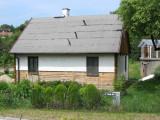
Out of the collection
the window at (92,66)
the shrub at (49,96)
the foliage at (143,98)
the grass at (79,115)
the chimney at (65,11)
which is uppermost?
the chimney at (65,11)

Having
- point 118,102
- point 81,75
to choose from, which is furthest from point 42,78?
point 118,102

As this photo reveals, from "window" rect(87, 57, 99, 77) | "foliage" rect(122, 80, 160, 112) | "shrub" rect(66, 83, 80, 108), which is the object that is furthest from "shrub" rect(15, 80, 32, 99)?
"window" rect(87, 57, 99, 77)

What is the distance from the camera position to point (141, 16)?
27.8 meters

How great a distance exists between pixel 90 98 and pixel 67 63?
14.4 m

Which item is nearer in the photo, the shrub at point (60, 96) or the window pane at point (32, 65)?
the shrub at point (60, 96)

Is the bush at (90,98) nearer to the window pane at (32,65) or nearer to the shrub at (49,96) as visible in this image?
the shrub at (49,96)

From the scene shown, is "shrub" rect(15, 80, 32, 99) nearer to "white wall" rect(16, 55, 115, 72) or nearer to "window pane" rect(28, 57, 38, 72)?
"white wall" rect(16, 55, 115, 72)

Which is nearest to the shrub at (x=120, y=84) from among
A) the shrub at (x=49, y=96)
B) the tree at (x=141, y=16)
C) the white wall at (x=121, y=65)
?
the white wall at (x=121, y=65)

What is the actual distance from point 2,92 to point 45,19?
18.3 m

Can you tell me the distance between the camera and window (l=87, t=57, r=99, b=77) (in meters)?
32.5

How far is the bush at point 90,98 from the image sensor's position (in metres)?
19.3

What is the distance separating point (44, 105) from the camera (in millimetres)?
19953

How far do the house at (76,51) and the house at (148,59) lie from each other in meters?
13.8

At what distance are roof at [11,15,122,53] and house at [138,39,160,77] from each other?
14463 mm
